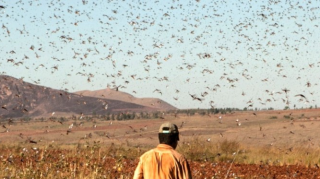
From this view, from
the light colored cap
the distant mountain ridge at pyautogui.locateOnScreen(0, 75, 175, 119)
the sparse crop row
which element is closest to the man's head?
the light colored cap

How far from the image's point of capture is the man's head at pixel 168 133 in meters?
5.58

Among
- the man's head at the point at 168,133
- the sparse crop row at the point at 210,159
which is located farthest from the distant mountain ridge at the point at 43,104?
the man's head at the point at 168,133

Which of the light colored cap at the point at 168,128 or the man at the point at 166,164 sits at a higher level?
the light colored cap at the point at 168,128

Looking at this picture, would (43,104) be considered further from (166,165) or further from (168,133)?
(168,133)

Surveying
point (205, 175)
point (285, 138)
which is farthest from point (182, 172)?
point (285, 138)

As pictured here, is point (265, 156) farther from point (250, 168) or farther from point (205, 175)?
point (205, 175)

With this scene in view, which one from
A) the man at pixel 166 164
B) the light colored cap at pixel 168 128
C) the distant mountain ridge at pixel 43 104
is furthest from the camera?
the distant mountain ridge at pixel 43 104

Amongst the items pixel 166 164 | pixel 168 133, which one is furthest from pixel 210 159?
pixel 168 133

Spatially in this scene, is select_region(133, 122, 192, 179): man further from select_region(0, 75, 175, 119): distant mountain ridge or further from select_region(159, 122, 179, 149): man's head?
select_region(0, 75, 175, 119): distant mountain ridge

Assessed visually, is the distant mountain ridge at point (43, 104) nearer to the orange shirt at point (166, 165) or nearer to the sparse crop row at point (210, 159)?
the sparse crop row at point (210, 159)

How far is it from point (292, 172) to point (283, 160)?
15.0 feet

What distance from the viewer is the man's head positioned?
5.58 meters

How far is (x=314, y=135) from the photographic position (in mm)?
42906

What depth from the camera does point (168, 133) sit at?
561 cm
